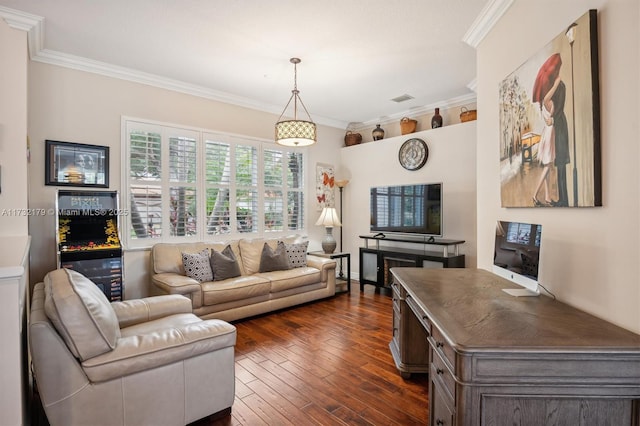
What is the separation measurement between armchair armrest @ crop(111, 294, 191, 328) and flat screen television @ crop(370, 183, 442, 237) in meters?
3.19

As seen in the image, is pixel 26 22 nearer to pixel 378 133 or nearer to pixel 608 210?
pixel 608 210

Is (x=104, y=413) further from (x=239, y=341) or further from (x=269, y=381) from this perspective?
(x=239, y=341)

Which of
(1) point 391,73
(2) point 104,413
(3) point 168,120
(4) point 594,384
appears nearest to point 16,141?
(3) point 168,120

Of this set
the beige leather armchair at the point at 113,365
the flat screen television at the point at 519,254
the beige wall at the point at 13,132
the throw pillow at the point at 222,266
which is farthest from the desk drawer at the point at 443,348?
the beige wall at the point at 13,132

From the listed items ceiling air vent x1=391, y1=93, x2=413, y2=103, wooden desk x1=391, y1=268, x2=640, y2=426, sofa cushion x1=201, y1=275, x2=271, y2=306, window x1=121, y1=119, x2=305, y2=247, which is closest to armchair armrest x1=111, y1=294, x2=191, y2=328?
sofa cushion x1=201, y1=275, x2=271, y2=306

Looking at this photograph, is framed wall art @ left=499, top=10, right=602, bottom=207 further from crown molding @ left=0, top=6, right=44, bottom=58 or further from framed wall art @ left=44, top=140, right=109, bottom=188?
framed wall art @ left=44, top=140, right=109, bottom=188

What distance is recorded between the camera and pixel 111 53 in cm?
337

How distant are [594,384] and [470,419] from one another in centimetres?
47

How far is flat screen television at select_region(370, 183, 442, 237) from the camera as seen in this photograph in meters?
4.43

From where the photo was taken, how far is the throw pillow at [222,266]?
12.8 ft

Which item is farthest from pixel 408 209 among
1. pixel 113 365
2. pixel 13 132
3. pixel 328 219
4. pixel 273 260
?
pixel 13 132

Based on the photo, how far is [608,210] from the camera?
150cm

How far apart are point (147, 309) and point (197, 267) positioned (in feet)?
4.58

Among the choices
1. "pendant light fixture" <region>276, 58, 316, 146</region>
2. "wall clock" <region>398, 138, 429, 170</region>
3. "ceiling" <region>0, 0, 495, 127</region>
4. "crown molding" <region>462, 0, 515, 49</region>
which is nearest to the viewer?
"crown molding" <region>462, 0, 515, 49</region>
